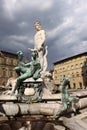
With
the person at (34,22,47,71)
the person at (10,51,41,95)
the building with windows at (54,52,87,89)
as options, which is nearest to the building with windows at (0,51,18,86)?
the building with windows at (54,52,87,89)

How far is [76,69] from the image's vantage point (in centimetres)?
8050

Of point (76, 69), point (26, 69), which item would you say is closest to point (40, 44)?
point (26, 69)

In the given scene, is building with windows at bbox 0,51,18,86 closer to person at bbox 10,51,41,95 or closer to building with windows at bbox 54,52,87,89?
building with windows at bbox 54,52,87,89

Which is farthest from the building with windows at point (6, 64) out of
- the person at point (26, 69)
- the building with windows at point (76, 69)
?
the person at point (26, 69)

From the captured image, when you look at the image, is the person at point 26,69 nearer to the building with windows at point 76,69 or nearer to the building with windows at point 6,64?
the building with windows at point 76,69

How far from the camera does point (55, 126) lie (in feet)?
28.9

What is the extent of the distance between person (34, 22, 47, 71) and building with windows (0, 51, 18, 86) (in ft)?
193

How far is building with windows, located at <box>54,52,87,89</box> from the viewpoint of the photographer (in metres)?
76.7

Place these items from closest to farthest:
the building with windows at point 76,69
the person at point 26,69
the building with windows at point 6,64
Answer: the person at point 26,69 < the building with windows at point 76,69 < the building with windows at point 6,64

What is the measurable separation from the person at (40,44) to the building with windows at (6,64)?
58777mm

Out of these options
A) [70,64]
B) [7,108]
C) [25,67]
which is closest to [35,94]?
[25,67]

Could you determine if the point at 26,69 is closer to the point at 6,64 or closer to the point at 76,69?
the point at 76,69

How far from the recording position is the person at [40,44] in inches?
701

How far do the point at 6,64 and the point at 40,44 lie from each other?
209 feet
